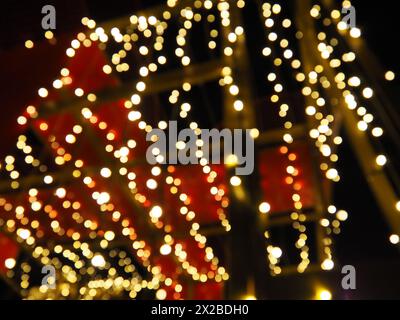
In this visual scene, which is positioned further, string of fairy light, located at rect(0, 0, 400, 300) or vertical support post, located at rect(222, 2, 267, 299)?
string of fairy light, located at rect(0, 0, 400, 300)

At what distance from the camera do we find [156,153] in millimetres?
1968

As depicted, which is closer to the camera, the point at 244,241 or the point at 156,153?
the point at 244,241

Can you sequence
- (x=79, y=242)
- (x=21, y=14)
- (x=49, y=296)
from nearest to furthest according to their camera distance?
(x=21, y=14) < (x=49, y=296) < (x=79, y=242)

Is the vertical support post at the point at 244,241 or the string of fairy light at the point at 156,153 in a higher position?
the string of fairy light at the point at 156,153

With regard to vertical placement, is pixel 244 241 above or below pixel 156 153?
below

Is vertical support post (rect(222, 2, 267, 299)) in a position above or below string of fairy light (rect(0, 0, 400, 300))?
below

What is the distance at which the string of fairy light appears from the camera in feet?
5.55

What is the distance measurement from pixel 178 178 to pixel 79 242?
0.86 metres

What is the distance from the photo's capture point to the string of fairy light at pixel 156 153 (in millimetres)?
1691

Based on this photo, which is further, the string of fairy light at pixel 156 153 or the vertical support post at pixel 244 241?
the string of fairy light at pixel 156 153

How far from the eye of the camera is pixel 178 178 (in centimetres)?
223
